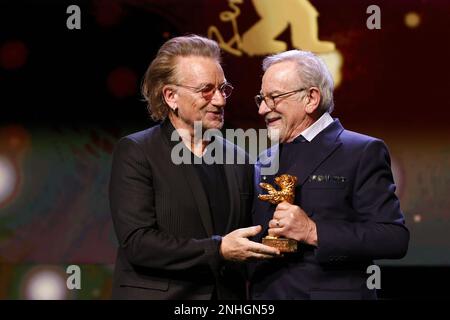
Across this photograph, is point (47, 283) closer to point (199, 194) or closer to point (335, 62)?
point (335, 62)

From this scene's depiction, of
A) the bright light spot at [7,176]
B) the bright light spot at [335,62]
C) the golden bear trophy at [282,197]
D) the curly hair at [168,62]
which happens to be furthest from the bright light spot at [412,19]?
the bright light spot at [7,176]

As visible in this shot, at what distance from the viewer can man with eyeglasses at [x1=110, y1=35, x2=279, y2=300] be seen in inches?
91.8

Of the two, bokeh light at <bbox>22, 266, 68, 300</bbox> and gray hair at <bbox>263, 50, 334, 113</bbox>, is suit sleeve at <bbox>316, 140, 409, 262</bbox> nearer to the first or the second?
gray hair at <bbox>263, 50, 334, 113</bbox>

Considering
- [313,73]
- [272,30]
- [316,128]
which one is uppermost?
[272,30]

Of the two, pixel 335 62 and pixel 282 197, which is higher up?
pixel 335 62

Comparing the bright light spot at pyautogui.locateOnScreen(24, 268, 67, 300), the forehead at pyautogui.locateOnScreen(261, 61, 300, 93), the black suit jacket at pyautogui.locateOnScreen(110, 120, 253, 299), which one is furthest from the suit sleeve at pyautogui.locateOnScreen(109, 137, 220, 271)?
the bright light spot at pyautogui.locateOnScreen(24, 268, 67, 300)

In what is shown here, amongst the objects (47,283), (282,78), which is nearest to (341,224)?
(282,78)

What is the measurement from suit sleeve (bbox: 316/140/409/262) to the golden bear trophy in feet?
0.39

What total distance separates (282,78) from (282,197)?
0.53 metres

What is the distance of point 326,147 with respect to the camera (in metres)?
2.55

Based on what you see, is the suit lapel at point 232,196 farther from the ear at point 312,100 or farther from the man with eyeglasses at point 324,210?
the ear at point 312,100

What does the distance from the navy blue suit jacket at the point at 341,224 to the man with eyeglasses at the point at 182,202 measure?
0.62ft

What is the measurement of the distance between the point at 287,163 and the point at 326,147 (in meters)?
0.16

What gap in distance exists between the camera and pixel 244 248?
7.45 ft
